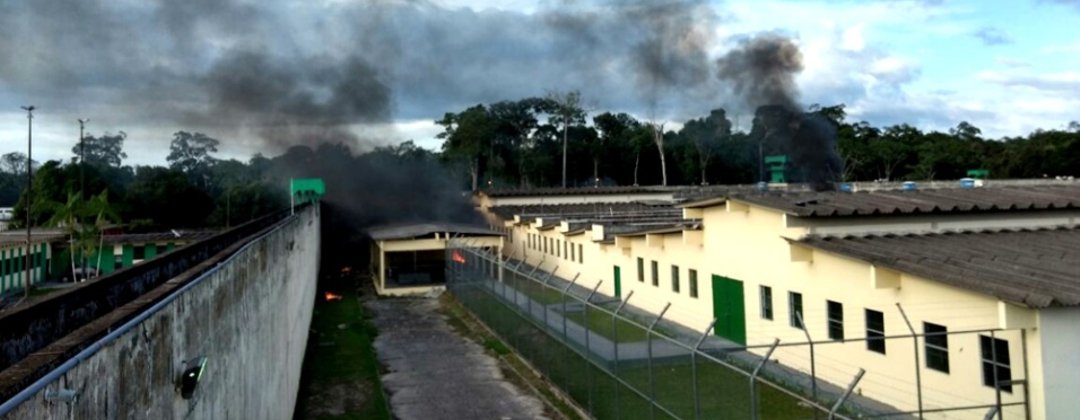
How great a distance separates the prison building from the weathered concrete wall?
554cm

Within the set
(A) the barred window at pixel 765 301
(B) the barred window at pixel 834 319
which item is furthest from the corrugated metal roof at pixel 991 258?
(A) the barred window at pixel 765 301

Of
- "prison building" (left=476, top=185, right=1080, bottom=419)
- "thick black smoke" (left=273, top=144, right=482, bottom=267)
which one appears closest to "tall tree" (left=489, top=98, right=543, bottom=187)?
"thick black smoke" (left=273, top=144, right=482, bottom=267)

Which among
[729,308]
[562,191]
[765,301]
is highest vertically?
[562,191]

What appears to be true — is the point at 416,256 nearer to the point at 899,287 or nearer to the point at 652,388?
the point at 899,287

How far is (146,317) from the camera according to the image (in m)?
4.02

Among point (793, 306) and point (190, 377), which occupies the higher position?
point (190, 377)

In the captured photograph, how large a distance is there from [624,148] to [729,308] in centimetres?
6244

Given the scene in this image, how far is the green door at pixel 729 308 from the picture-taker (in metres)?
19.7

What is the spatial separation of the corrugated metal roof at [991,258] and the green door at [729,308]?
3766 mm

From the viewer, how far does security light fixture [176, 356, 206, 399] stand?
4.89m

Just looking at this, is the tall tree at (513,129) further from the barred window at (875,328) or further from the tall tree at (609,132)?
the barred window at (875,328)

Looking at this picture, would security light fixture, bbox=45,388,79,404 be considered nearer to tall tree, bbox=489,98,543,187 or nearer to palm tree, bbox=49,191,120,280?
palm tree, bbox=49,191,120,280

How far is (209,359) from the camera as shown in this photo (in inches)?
230

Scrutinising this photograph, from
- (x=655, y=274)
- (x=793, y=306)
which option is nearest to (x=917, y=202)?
(x=793, y=306)
